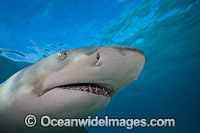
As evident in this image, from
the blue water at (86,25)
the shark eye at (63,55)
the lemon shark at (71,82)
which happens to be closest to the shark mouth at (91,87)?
the lemon shark at (71,82)

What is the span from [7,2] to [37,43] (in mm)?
3996

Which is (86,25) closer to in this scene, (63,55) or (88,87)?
(63,55)

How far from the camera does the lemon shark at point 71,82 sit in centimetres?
159

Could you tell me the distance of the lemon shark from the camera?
1.59m

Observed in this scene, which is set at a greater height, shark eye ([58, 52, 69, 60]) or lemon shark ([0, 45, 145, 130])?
shark eye ([58, 52, 69, 60])

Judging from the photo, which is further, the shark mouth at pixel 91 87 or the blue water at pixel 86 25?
the blue water at pixel 86 25

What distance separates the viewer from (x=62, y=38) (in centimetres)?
1202

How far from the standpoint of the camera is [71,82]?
69.0 inches

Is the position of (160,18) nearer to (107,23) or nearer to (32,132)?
(107,23)

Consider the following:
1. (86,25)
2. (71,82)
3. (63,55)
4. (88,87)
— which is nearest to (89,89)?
(88,87)

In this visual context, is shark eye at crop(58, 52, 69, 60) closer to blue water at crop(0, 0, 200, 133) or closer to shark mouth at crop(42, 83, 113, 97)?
shark mouth at crop(42, 83, 113, 97)

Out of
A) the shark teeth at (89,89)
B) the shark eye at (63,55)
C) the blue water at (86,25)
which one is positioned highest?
the blue water at (86,25)

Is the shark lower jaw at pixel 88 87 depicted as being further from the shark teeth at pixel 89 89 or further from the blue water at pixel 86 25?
the blue water at pixel 86 25

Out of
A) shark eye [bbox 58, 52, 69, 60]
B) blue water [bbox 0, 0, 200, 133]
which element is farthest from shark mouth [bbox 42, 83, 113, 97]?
blue water [bbox 0, 0, 200, 133]
